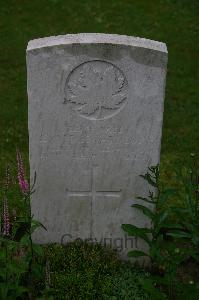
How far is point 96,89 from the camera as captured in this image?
504 centimetres

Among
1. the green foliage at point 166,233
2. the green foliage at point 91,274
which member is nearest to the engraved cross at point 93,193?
the green foliage at point 166,233

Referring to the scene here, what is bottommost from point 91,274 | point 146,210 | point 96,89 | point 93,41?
point 91,274

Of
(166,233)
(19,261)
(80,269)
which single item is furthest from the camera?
(80,269)

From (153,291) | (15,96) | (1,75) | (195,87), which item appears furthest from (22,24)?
(153,291)

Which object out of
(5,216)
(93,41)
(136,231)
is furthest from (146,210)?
(93,41)

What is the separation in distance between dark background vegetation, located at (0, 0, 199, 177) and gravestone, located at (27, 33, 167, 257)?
1.74 metres

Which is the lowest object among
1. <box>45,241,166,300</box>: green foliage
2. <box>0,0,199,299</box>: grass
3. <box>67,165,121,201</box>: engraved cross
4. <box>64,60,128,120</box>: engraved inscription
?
<box>45,241,166,300</box>: green foliage

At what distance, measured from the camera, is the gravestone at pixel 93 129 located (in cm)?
491

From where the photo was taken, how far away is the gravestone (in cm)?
491

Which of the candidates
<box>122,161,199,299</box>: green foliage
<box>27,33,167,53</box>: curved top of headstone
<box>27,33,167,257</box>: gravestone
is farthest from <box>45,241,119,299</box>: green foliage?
<box>27,33,167,53</box>: curved top of headstone

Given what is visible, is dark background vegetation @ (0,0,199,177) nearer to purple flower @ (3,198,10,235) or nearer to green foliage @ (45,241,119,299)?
green foliage @ (45,241,119,299)

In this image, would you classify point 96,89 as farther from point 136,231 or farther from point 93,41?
point 136,231

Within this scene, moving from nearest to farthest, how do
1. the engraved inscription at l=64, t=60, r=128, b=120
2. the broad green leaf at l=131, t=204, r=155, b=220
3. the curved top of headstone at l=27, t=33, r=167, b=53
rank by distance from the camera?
the curved top of headstone at l=27, t=33, r=167, b=53
the engraved inscription at l=64, t=60, r=128, b=120
the broad green leaf at l=131, t=204, r=155, b=220

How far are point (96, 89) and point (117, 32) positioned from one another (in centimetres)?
615
